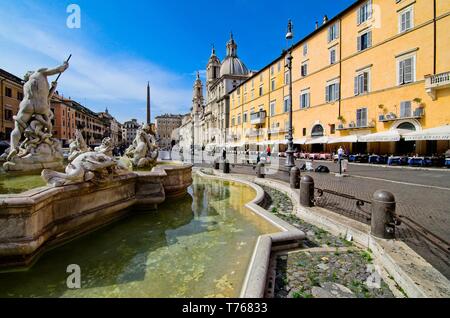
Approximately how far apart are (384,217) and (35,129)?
10.0 m

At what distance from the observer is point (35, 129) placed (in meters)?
7.38

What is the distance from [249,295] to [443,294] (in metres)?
2.05

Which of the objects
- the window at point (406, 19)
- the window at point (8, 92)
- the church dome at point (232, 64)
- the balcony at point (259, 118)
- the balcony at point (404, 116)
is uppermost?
the church dome at point (232, 64)

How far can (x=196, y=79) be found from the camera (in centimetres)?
9800

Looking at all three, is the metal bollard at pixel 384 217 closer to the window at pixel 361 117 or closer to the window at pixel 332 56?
the window at pixel 361 117

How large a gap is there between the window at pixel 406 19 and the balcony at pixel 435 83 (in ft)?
17.1

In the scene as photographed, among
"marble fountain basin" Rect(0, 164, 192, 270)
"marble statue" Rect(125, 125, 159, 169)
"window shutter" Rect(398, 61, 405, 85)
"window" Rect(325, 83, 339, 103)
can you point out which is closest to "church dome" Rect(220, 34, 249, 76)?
"window" Rect(325, 83, 339, 103)

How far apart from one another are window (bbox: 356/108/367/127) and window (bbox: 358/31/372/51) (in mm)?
6268

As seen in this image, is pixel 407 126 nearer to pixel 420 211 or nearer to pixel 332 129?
pixel 332 129

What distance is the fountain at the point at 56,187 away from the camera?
2.99 m

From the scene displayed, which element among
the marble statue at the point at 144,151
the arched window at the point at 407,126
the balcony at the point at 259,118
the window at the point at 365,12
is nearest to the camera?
the marble statue at the point at 144,151

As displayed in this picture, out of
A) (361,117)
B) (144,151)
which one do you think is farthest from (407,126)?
(144,151)

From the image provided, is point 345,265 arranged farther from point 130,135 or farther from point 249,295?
point 130,135

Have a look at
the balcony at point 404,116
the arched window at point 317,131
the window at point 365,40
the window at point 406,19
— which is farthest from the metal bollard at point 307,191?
the arched window at point 317,131
